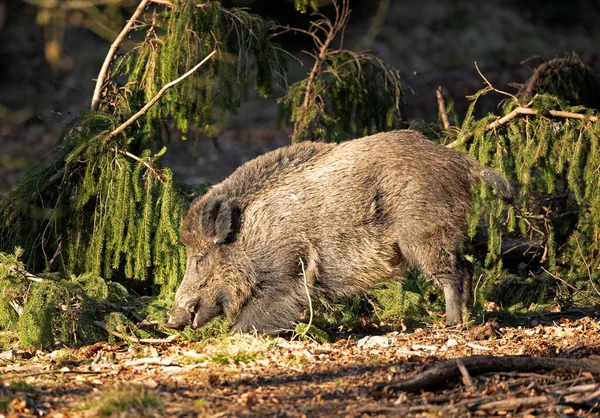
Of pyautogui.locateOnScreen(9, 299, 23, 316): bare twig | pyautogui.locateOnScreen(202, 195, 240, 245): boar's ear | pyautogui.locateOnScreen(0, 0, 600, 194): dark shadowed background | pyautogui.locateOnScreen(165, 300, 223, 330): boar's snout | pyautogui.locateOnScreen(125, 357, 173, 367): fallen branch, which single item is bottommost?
pyautogui.locateOnScreen(125, 357, 173, 367): fallen branch

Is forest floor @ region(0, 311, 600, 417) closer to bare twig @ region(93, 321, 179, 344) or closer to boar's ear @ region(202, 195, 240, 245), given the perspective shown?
bare twig @ region(93, 321, 179, 344)

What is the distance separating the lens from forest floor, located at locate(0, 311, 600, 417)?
14.5ft

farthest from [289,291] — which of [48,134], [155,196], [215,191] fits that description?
[48,134]

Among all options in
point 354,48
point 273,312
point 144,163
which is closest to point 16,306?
point 144,163

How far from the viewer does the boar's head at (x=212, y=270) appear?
259 inches

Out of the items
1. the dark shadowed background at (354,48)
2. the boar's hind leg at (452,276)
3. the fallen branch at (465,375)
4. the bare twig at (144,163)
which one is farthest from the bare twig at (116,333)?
the dark shadowed background at (354,48)

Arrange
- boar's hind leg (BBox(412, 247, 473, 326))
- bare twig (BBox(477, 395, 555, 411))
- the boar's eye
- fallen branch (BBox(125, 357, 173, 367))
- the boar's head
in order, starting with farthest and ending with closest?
1. the boar's eye
2. the boar's head
3. boar's hind leg (BBox(412, 247, 473, 326))
4. fallen branch (BBox(125, 357, 173, 367))
5. bare twig (BBox(477, 395, 555, 411))

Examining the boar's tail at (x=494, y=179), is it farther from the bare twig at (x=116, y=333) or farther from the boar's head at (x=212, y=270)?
the bare twig at (x=116, y=333)

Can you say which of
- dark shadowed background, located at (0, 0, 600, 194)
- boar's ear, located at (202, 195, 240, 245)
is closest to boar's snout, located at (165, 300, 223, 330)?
boar's ear, located at (202, 195, 240, 245)

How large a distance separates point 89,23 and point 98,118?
3.57 ft

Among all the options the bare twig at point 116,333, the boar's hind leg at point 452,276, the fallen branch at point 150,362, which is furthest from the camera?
the boar's hind leg at point 452,276

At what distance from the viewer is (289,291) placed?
6551 millimetres

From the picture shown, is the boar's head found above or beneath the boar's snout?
above

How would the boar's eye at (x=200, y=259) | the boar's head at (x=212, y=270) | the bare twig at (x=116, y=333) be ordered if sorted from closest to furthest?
1. the bare twig at (x=116, y=333)
2. the boar's head at (x=212, y=270)
3. the boar's eye at (x=200, y=259)
